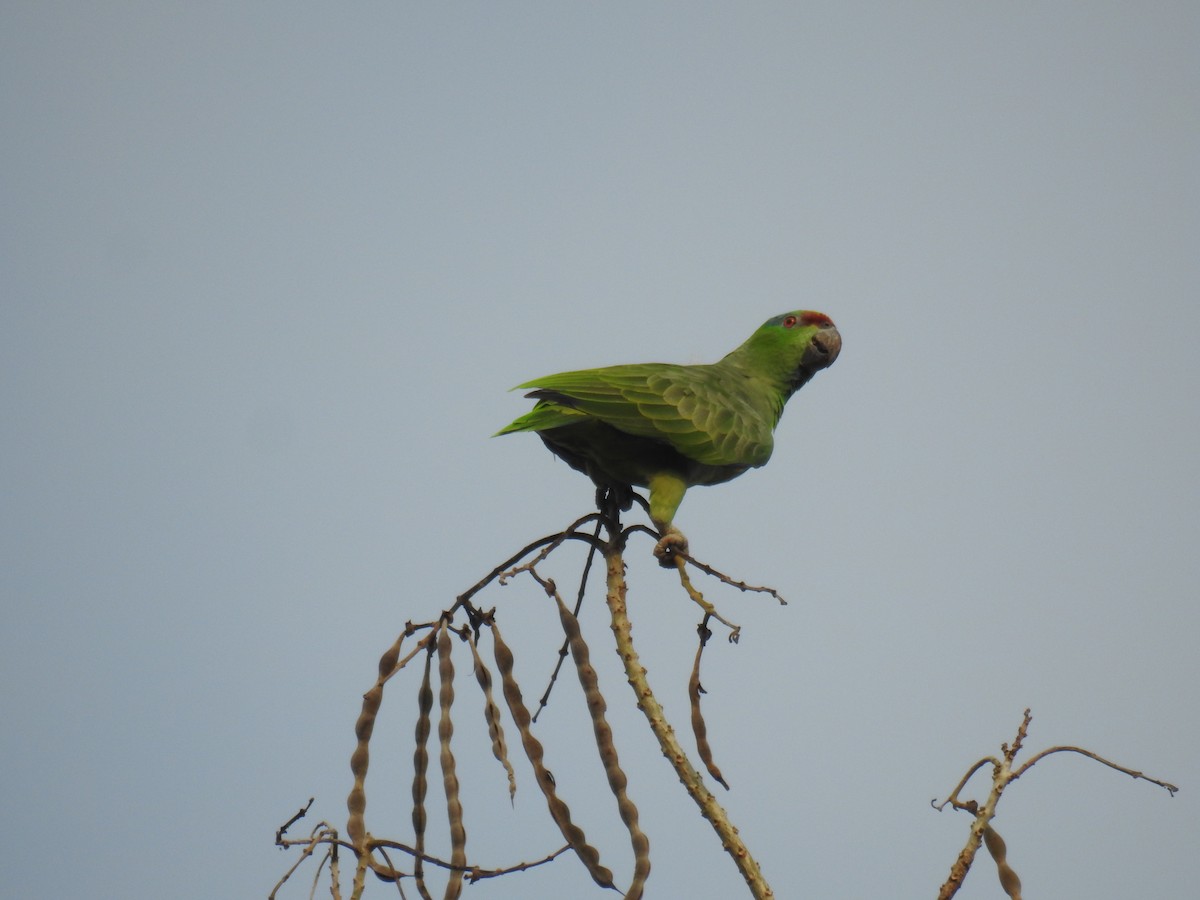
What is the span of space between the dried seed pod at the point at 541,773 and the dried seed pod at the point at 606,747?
11cm

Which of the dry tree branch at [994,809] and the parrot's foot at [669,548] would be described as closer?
the dry tree branch at [994,809]

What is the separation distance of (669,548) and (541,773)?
1.03 meters

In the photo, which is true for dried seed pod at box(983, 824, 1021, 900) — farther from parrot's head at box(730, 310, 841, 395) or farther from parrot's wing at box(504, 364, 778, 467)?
parrot's head at box(730, 310, 841, 395)

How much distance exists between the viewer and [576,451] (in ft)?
14.3

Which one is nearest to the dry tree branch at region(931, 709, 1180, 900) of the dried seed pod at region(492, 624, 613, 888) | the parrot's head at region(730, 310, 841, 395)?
the dried seed pod at region(492, 624, 613, 888)

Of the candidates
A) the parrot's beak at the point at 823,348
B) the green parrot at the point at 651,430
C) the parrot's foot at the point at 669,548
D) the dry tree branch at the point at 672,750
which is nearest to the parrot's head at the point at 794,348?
the parrot's beak at the point at 823,348

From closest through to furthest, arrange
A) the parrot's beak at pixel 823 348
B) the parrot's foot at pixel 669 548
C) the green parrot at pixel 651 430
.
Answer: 1. the parrot's foot at pixel 669 548
2. the green parrot at pixel 651 430
3. the parrot's beak at pixel 823 348

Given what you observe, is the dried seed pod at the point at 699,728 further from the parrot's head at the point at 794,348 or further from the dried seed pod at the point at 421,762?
the parrot's head at the point at 794,348

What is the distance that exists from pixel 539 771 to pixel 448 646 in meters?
0.46

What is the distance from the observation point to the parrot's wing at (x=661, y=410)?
14.0ft

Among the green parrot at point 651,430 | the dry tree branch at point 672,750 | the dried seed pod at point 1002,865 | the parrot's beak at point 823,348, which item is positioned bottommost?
the dried seed pod at point 1002,865

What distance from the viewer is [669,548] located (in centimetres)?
395

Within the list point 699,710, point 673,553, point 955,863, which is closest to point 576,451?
point 673,553

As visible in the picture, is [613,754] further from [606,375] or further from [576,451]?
[606,375]
